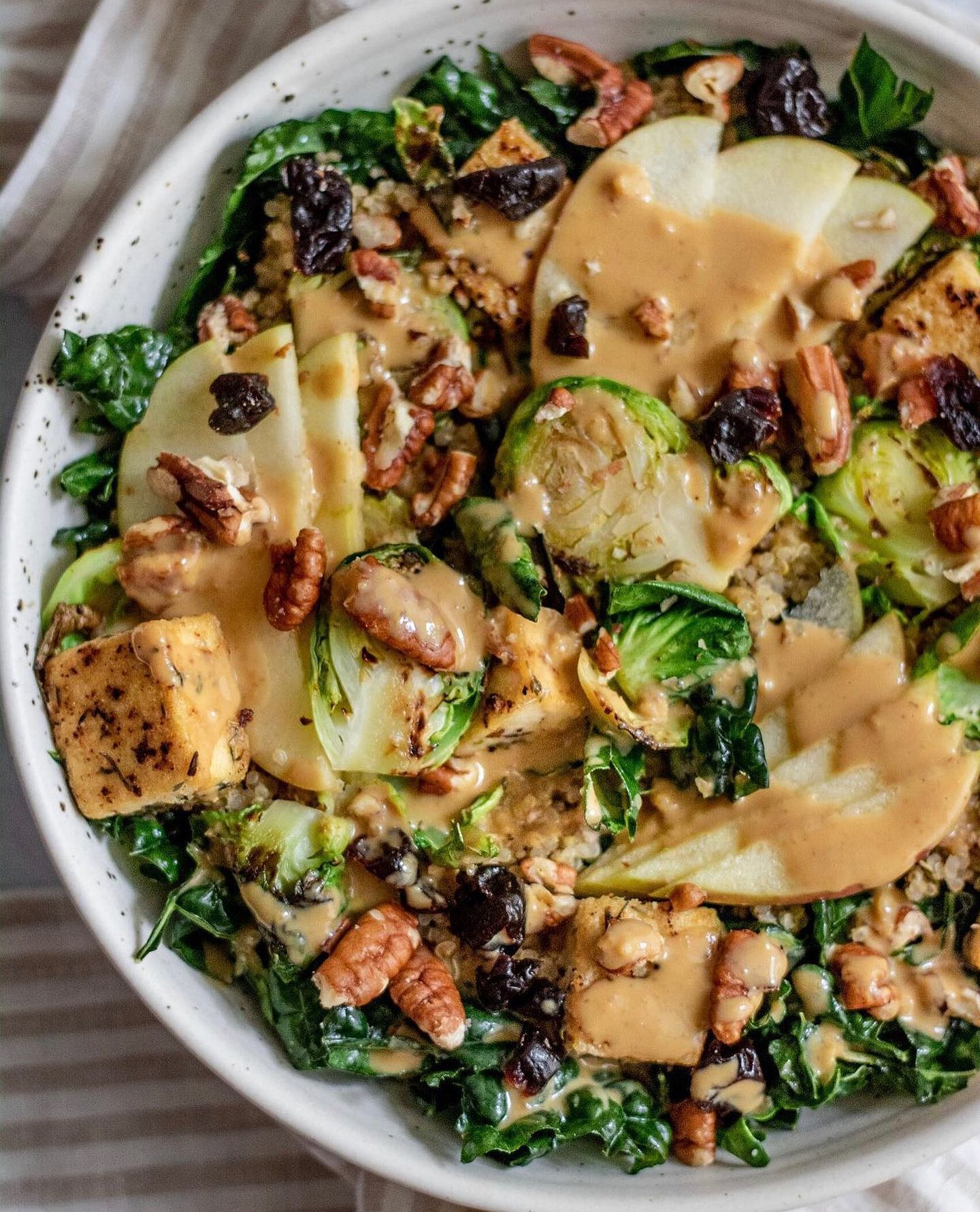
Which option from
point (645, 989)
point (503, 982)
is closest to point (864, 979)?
point (645, 989)

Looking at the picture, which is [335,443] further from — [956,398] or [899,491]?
[956,398]

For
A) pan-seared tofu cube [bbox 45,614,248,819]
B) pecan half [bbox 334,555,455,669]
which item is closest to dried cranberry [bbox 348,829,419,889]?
pan-seared tofu cube [bbox 45,614,248,819]

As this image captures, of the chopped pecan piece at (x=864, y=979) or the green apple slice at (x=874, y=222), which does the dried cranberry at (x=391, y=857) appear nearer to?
the chopped pecan piece at (x=864, y=979)

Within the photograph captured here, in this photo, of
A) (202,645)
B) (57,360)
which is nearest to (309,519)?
(202,645)

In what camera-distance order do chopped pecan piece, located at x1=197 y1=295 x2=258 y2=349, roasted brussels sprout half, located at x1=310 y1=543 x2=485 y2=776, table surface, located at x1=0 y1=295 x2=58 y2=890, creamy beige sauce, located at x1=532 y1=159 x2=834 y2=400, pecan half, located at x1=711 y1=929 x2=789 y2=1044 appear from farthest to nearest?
table surface, located at x1=0 y1=295 x2=58 y2=890
chopped pecan piece, located at x1=197 y1=295 x2=258 y2=349
creamy beige sauce, located at x1=532 y1=159 x2=834 y2=400
pecan half, located at x1=711 y1=929 x2=789 y2=1044
roasted brussels sprout half, located at x1=310 y1=543 x2=485 y2=776

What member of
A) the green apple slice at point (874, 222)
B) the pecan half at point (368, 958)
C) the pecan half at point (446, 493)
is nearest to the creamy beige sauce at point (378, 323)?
the pecan half at point (446, 493)

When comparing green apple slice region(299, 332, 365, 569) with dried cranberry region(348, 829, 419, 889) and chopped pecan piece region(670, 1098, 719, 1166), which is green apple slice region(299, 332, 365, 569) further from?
chopped pecan piece region(670, 1098, 719, 1166)

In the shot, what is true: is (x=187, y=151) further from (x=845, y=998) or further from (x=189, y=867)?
(x=845, y=998)
